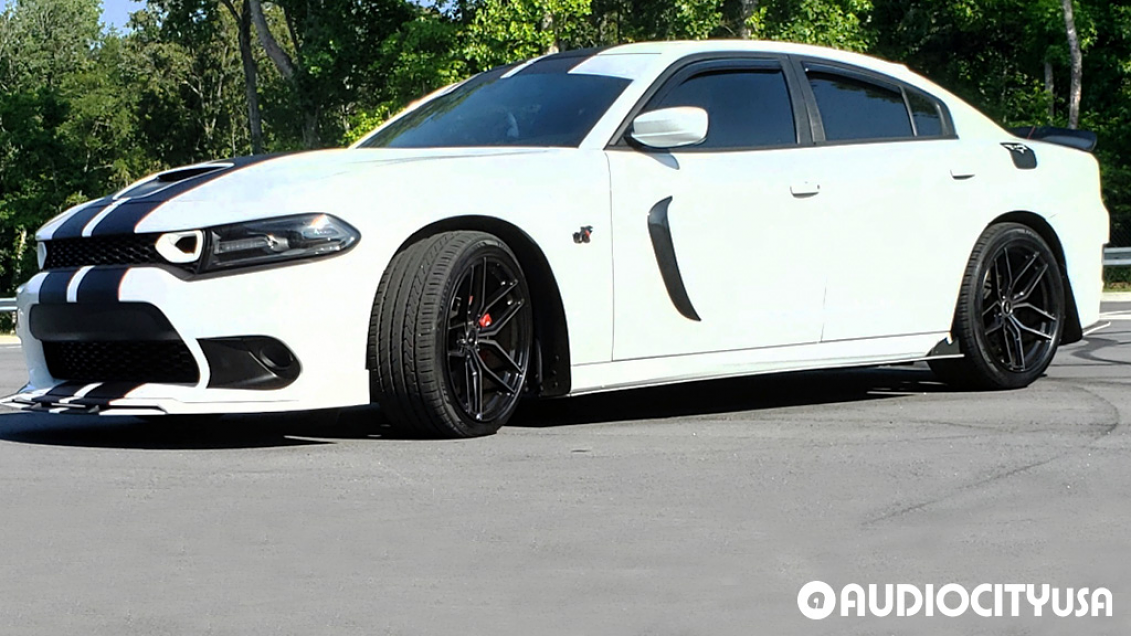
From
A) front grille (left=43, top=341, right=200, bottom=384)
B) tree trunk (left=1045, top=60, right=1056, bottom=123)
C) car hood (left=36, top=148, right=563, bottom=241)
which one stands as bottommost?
tree trunk (left=1045, top=60, right=1056, bottom=123)

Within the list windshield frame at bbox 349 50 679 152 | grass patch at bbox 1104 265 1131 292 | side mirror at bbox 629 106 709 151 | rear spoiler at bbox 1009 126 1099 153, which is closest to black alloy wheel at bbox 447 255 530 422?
windshield frame at bbox 349 50 679 152

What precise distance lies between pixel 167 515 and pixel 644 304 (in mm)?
2418

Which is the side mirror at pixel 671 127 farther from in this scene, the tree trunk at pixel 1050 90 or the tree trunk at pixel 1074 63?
the tree trunk at pixel 1050 90

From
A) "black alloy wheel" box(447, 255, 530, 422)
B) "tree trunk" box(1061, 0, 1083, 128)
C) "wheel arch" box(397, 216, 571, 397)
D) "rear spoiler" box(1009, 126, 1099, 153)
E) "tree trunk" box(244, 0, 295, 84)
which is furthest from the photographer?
"tree trunk" box(244, 0, 295, 84)

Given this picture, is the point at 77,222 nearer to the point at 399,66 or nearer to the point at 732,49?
the point at 732,49

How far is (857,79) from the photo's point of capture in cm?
784

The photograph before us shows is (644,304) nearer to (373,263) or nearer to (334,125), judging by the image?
(373,263)

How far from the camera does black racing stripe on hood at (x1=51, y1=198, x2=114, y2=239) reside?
623 cm

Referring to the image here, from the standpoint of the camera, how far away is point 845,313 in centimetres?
734

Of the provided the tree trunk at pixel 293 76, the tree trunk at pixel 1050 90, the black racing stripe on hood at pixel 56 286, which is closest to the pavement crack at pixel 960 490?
the black racing stripe on hood at pixel 56 286

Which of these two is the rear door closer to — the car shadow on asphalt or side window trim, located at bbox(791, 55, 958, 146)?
side window trim, located at bbox(791, 55, 958, 146)

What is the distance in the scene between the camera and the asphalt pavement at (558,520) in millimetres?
3623

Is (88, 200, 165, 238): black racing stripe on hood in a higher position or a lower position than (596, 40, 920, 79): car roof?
lower

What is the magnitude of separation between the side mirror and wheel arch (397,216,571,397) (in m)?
0.68
